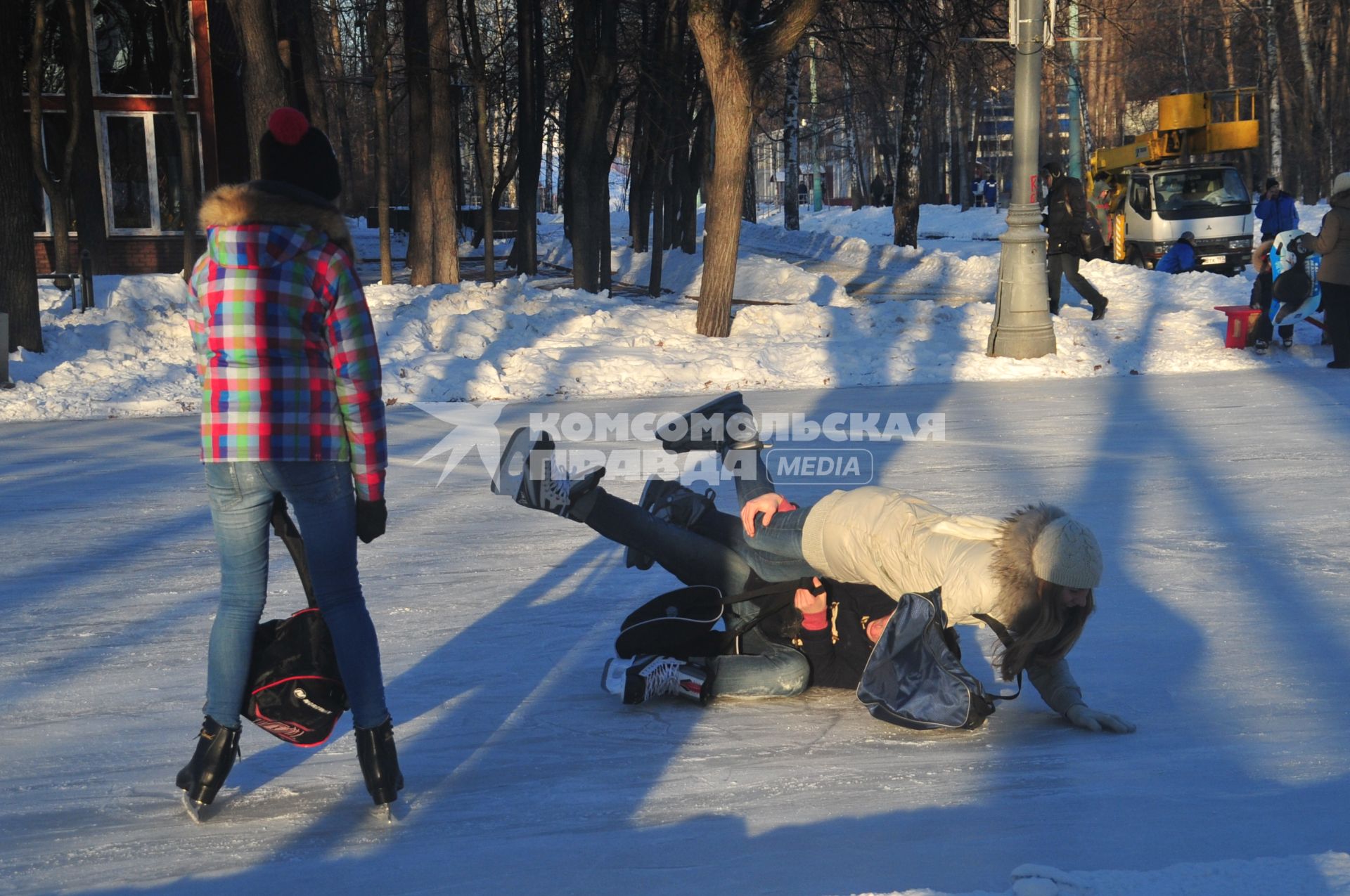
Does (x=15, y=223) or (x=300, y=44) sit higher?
(x=300, y=44)

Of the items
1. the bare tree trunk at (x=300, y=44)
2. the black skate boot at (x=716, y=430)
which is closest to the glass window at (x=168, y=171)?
the bare tree trunk at (x=300, y=44)

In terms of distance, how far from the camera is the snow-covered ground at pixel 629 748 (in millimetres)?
3232

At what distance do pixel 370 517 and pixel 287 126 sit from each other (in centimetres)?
104

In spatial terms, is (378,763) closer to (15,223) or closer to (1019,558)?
(1019,558)

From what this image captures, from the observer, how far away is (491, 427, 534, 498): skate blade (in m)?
4.71

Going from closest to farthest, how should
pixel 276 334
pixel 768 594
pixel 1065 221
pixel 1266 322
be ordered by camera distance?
1. pixel 276 334
2. pixel 768 594
3. pixel 1266 322
4. pixel 1065 221

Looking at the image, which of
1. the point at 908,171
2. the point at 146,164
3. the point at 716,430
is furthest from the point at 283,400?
the point at 908,171

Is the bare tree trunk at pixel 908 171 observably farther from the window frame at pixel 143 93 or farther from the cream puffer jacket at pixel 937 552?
the cream puffer jacket at pixel 937 552

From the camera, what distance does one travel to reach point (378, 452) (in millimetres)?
3367

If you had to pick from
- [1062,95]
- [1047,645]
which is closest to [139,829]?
Result: [1047,645]

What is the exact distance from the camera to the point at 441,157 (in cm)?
1844

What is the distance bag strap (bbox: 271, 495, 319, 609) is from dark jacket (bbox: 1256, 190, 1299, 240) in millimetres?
22091

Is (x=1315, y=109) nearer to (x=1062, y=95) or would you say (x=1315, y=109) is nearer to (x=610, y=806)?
(x=1062, y=95)

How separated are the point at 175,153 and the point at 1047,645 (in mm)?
25566
